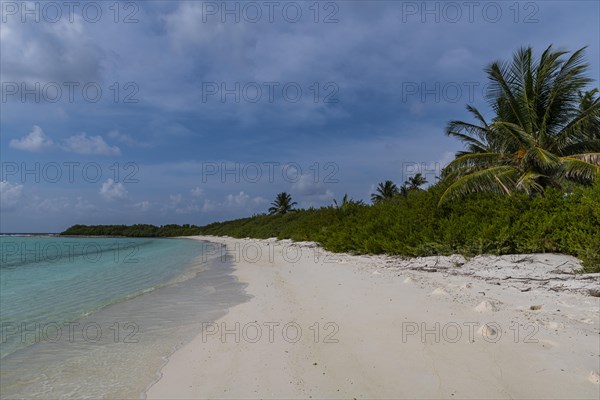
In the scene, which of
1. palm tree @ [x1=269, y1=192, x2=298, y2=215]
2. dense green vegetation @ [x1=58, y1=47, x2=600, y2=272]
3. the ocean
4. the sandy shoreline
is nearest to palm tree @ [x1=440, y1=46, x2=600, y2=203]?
dense green vegetation @ [x1=58, y1=47, x2=600, y2=272]

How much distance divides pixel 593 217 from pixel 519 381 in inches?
294

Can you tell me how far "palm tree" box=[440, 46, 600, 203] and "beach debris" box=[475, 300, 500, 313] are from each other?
8.04m

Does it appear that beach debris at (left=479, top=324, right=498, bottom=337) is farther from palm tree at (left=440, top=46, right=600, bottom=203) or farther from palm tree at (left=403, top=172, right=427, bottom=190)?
palm tree at (left=403, top=172, right=427, bottom=190)

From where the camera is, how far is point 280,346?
14.6 ft

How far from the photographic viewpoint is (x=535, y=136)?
13930 mm

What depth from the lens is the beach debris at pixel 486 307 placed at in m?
5.08

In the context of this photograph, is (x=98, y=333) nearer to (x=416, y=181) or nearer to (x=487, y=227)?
(x=487, y=227)

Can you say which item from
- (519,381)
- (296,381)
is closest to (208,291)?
(296,381)

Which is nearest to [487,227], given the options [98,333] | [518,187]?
[518,187]

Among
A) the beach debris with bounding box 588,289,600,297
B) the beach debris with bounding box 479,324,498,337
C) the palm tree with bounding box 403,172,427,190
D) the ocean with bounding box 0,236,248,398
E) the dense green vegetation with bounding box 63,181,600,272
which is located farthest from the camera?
the palm tree with bounding box 403,172,427,190

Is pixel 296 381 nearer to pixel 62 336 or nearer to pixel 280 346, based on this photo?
pixel 280 346

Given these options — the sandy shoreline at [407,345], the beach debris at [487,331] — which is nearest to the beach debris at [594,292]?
the sandy shoreline at [407,345]

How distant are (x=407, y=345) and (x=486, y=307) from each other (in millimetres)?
1896

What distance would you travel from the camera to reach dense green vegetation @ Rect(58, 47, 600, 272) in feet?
30.1
